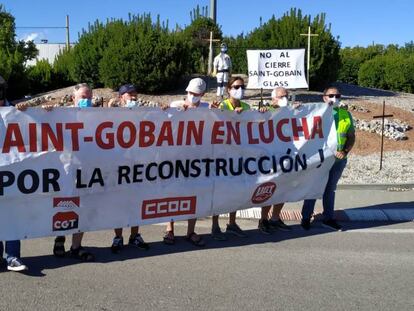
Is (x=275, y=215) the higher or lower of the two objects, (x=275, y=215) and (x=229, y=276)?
the higher

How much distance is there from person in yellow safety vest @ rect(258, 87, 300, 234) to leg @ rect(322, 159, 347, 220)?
54 centimetres

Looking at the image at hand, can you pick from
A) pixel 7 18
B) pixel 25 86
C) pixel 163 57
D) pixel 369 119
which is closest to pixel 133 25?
pixel 163 57

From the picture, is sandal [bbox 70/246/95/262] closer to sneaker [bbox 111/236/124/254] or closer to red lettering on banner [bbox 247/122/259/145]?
sneaker [bbox 111/236/124/254]

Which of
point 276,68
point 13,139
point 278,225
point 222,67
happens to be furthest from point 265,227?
point 222,67

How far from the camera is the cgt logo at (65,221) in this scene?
217 inches

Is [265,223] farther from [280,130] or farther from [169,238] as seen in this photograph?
[169,238]

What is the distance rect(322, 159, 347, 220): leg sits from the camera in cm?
706

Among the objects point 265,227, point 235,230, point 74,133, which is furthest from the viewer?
point 265,227

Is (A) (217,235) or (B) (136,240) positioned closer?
(B) (136,240)

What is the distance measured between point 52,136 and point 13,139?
0.36 metres

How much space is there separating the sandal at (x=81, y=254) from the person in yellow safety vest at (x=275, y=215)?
222cm

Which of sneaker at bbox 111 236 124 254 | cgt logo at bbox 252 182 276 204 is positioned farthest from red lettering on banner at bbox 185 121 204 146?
sneaker at bbox 111 236 124 254

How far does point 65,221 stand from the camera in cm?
554

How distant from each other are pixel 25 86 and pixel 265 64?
39.8ft
